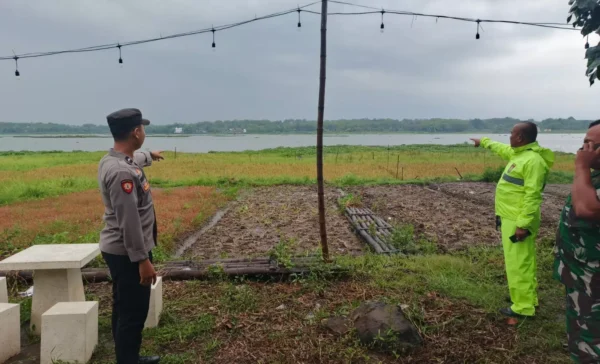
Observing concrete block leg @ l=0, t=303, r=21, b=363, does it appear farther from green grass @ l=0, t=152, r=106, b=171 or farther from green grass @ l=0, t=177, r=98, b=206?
green grass @ l=0, t=152, r=106, b=171

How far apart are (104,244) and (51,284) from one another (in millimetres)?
1327

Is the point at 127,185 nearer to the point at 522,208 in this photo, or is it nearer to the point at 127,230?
the point at 127,230

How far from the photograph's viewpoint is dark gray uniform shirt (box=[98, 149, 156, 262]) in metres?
2.20

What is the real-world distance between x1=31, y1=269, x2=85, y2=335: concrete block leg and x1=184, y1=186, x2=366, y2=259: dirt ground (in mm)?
2255

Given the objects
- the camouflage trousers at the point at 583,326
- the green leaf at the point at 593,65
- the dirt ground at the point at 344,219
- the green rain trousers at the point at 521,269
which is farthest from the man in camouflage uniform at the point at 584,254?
the dirt ground at the point at 344,219

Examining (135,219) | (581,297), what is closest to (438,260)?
(581,297)

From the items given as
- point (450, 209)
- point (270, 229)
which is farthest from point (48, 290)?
point (450, 209)

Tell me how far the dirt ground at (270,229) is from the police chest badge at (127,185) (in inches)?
129

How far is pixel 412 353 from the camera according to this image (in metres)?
2.82

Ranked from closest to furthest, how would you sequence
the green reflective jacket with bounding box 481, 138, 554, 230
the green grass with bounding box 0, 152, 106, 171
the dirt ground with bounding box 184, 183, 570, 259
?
the green reflective jacket with bounding box 481, 138, 554, 230
the dirt ground with bounding box 184, 183, 570, 259
the green grass with bounding box 0, 152, 106, 171

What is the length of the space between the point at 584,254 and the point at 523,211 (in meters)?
1.14

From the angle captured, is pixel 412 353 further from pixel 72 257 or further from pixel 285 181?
pixel 285 181

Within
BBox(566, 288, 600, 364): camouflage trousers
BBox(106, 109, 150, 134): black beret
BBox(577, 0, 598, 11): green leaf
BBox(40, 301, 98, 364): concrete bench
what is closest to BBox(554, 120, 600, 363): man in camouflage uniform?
BBox(566, 288, 600, 364): camouflage trousers

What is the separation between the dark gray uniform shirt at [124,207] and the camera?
2199 millimetres
